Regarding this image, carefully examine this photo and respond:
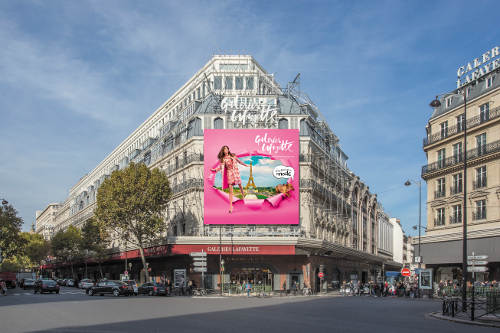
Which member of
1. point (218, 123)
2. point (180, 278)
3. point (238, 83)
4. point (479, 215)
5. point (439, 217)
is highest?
point (238, 83)

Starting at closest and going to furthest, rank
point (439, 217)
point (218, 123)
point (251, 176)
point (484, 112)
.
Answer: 1. point (484, 112)
2. point (439, 217)
3. point (251, 176)
4. point (218, 123)

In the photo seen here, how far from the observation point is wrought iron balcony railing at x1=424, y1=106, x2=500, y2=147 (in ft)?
150

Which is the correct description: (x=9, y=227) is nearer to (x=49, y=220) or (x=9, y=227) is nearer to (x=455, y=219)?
(x=455, y=219)

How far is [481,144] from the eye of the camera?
47.3 metres

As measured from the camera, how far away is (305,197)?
61.1m

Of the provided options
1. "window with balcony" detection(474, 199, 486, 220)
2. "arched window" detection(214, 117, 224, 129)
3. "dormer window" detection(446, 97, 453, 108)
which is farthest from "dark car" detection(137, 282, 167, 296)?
"dormer window" detection(446, 97, 453, 108)

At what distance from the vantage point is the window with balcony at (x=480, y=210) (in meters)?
45.7

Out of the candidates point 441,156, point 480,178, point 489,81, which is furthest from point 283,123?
point 480,178

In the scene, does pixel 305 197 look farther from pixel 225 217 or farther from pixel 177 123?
pixel 177 123

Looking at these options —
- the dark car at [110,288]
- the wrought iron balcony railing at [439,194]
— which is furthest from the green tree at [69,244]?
the wrought iron balcony railing at [439,194]

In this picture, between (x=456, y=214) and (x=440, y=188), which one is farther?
(x=440, y=188)

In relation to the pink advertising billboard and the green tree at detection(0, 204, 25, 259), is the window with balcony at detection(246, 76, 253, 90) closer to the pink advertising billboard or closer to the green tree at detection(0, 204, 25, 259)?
the pink advertising billboard

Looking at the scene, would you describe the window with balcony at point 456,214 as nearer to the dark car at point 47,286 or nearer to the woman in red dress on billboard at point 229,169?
the woman in red dress on billboard at point 229,169

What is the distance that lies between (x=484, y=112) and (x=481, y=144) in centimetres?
277
